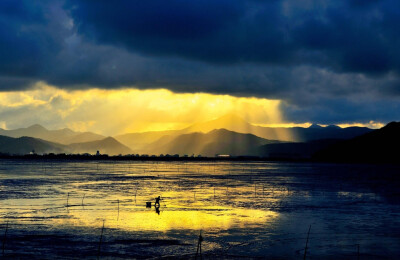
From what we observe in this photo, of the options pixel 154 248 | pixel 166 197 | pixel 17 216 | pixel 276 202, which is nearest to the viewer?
pixel 154 248

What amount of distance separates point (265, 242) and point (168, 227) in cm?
1005

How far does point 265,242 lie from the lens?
35.0m

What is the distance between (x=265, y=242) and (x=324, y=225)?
1081cm

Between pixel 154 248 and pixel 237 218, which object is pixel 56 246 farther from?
pixel 237 218

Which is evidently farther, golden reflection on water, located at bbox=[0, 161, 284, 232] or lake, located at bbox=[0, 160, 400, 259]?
golden reflection on water, located at bbox=[0, 161, 284, 232]

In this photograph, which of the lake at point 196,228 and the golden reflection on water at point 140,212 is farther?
the golden reflection on water at point 140,212

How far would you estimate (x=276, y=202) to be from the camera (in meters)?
62.8

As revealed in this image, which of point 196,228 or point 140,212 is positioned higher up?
point 140,212

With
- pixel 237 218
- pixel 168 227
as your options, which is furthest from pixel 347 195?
pixel 168 227

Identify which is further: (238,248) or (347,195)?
(347,195)

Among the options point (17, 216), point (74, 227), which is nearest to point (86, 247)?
point (74, 227)

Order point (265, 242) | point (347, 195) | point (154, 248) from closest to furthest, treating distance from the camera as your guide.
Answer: point (154, 248), point (265, 242), point (347, 195)

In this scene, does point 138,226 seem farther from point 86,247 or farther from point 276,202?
point 276,202

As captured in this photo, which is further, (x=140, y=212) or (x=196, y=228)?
(x=140, y=212)
